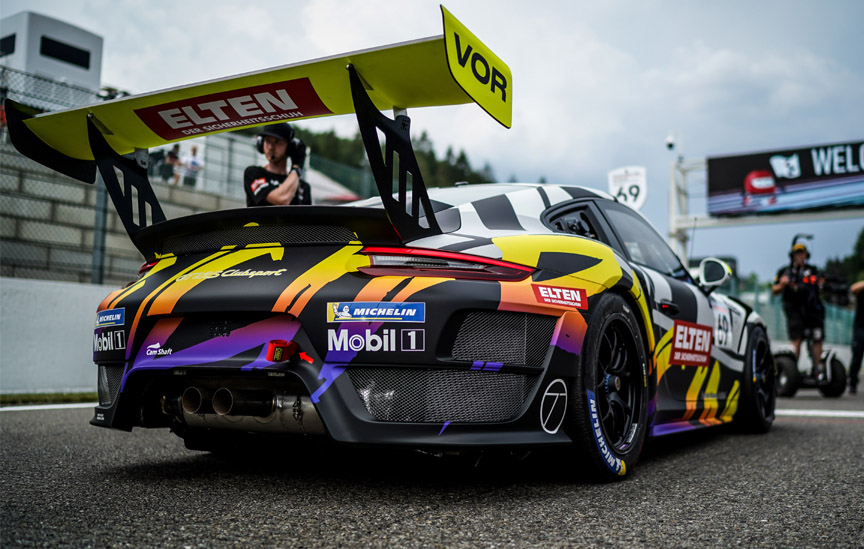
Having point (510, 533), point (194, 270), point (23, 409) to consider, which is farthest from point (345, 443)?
point (23, 409)

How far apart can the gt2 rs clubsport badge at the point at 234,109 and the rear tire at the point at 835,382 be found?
8333mm

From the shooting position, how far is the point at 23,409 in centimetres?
544

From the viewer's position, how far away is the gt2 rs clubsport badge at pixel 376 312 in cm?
241

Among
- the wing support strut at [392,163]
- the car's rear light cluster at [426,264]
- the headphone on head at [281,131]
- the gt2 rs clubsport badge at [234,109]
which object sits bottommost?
the car's rear light cluster at [426,264]

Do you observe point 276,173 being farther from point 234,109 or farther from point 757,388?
point 757,388

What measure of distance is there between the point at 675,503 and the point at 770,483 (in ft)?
2.17

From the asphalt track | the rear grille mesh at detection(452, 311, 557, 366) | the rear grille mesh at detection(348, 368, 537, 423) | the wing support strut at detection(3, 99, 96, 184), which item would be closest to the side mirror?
the asphalt track

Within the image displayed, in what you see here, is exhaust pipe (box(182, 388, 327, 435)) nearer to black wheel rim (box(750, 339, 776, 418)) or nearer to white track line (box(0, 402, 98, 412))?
black wheel rim (box(750, 339, 776, 418))

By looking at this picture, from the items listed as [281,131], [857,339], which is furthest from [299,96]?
[857,339]

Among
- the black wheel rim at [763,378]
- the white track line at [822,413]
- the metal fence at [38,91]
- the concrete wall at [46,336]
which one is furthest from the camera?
the metal fence at [38,91]

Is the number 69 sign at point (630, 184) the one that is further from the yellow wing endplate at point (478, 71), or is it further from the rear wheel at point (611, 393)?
the yellow wing endplate at point (478, 71)

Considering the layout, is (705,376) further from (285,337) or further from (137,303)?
(137,303)

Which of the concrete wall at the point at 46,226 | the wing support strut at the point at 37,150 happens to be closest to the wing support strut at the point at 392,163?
the wing support strut at the point at 37,150

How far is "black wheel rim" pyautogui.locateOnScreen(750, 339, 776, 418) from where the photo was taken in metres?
4.89
